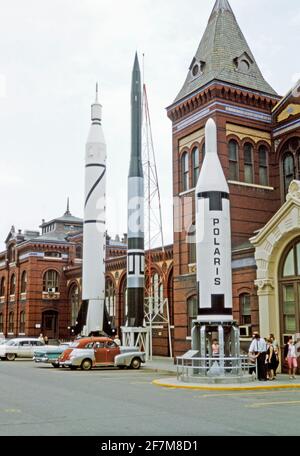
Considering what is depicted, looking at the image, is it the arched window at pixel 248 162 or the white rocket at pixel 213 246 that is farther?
the arched window at pixel 248 162

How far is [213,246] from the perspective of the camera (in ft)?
72.6

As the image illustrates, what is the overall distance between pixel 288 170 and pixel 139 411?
2223 cm

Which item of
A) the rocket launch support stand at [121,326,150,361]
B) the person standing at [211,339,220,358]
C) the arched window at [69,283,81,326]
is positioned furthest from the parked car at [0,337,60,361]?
the arched window at [69,283,81,326]

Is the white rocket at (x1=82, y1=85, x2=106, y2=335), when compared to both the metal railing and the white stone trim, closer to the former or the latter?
the white stone trim

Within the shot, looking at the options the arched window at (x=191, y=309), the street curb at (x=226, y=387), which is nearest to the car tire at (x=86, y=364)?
the arched window at (x=191, y=309)

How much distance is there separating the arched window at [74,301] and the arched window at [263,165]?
30206mm

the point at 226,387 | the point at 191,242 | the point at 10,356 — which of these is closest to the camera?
the point at 226,387

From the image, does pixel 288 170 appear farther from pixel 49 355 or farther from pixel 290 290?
pixel 49 355

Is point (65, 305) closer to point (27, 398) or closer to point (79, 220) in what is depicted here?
point (79, 220)

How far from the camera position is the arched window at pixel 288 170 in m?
32.0

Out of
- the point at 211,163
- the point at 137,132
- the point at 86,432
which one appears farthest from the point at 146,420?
the point at 137,132

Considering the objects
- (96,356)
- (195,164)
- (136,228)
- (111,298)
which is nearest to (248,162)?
(195,164)

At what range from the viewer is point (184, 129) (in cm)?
3409

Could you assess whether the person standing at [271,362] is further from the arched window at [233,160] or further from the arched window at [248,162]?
the arched window at [248,162]
